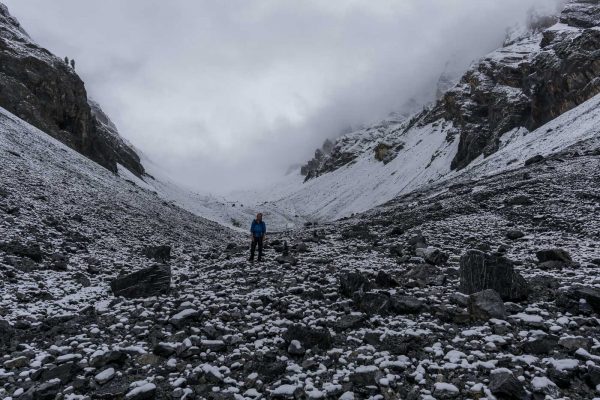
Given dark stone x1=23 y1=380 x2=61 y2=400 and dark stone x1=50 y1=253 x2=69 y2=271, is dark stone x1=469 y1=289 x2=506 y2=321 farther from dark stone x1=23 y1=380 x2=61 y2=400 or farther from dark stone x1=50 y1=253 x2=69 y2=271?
dark stone x1=50 y1=253 x2=69 y2=271

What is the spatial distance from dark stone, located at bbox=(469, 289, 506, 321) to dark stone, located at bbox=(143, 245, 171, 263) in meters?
15.4

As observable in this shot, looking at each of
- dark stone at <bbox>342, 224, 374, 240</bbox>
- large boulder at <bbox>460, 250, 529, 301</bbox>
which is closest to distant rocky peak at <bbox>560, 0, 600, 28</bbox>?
dark stone at <bbox>342, 224, 374, 240</bbox>

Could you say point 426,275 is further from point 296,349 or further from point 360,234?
point 360,234

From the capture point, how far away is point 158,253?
805 inches

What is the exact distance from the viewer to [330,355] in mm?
8914

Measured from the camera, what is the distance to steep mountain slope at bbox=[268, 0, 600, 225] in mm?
69562

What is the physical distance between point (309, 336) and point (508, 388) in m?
4.31

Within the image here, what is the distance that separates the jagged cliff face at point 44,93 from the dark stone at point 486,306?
64.5 m

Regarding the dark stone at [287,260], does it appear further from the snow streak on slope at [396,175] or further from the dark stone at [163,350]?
the snow streak on slope at [396,175]

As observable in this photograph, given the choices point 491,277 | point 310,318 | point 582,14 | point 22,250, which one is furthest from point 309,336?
point 582,14

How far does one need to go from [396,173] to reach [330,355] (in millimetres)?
101755

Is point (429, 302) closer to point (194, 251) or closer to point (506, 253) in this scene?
point (506, 253)

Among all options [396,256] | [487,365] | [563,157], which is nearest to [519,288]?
[487,365]

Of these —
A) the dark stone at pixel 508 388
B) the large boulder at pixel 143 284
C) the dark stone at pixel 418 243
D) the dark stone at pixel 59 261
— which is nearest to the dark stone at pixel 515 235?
the dark stone at pixel 418 243
